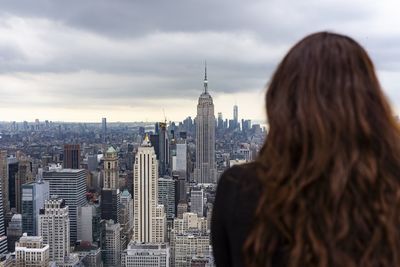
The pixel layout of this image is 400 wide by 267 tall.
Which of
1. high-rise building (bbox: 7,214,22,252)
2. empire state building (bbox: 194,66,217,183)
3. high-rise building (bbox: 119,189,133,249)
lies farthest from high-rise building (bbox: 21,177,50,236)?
empire state building (bbox: 194,66,217,183)

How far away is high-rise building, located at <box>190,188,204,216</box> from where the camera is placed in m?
11.6

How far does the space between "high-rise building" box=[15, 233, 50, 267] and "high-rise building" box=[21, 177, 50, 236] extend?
1.23m

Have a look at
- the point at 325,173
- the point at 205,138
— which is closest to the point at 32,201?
Answer: the point at 205,138

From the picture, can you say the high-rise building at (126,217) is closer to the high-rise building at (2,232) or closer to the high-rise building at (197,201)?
the high-rise building at (197,201)

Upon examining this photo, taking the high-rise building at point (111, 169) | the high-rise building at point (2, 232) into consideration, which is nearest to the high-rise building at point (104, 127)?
the high-rise building at point (111, 169)

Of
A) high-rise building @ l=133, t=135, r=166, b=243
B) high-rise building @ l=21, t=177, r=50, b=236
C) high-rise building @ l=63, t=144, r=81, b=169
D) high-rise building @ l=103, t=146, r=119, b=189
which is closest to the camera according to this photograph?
high-rise building @ l=21, t=177, r=50, b=236

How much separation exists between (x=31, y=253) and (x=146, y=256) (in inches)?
91.3

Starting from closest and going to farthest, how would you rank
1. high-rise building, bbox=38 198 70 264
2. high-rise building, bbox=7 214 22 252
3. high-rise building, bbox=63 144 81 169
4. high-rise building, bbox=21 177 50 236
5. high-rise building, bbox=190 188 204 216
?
1. high-rise building, bbox=190 188 204 216
2. high-rise building, bbox=38 198 70 264
3. high-rise building, bbox=7 214 22 252
4. high-rise building, bbox=21 177 50 236
5. high-rise building, bbox=63 144 81 169

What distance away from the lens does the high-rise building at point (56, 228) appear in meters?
11.7

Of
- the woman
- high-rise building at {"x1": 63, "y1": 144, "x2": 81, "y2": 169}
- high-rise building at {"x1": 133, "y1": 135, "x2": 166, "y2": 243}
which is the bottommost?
high-rise building at {"x1": 133, "y1": 135, "x2": 166, "y2": 243}

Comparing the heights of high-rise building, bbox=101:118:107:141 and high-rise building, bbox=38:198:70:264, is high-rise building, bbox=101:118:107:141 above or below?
above

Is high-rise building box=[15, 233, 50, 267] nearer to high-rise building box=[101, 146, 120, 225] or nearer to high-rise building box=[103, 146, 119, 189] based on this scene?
high-rise building box=[101, 146, 120, 225]

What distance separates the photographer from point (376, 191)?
0.49 meters

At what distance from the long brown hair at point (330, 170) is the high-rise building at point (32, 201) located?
1255 centimetres
